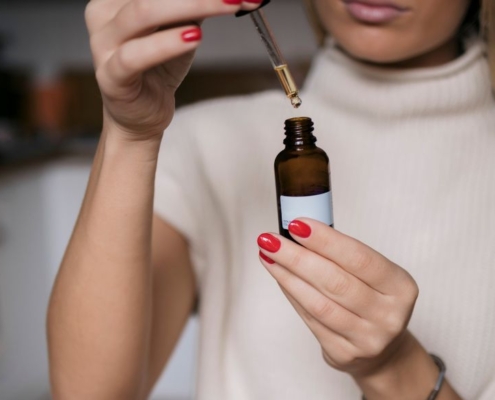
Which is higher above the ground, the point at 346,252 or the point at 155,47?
the point at 155,47

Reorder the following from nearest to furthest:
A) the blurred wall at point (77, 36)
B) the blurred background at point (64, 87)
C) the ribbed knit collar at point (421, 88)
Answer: the ribbed knit collar at point (421, 88) → the blurred background at point (64, 87) → the blurred wall at point (77, 36)

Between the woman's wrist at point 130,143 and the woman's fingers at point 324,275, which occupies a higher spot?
the woman's wrist at point 130,143

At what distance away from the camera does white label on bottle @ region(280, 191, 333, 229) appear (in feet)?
1.84

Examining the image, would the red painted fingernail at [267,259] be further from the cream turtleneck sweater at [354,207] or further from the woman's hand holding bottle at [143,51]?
the cream turtleneck sweater at [354,207]

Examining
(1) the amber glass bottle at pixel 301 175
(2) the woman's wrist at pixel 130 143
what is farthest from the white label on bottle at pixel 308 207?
(2) the woman's wrist at pixel 130 143

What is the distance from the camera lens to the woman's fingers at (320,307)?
0.56m

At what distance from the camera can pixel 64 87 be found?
284 centimetres

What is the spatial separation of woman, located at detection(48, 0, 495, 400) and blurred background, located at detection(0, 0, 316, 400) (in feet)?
4.74

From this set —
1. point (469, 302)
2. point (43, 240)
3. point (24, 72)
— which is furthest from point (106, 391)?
point (24, 72)

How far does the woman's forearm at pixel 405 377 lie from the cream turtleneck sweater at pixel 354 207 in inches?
5.6

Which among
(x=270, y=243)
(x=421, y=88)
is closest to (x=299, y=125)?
(x=270, y=243)

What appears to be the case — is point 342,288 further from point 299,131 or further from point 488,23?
point 488,23

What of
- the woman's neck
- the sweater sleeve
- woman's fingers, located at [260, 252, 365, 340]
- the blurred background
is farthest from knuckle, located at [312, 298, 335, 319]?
the blurred background

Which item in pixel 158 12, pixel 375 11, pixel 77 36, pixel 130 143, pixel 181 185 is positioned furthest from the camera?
pixel 77 36
